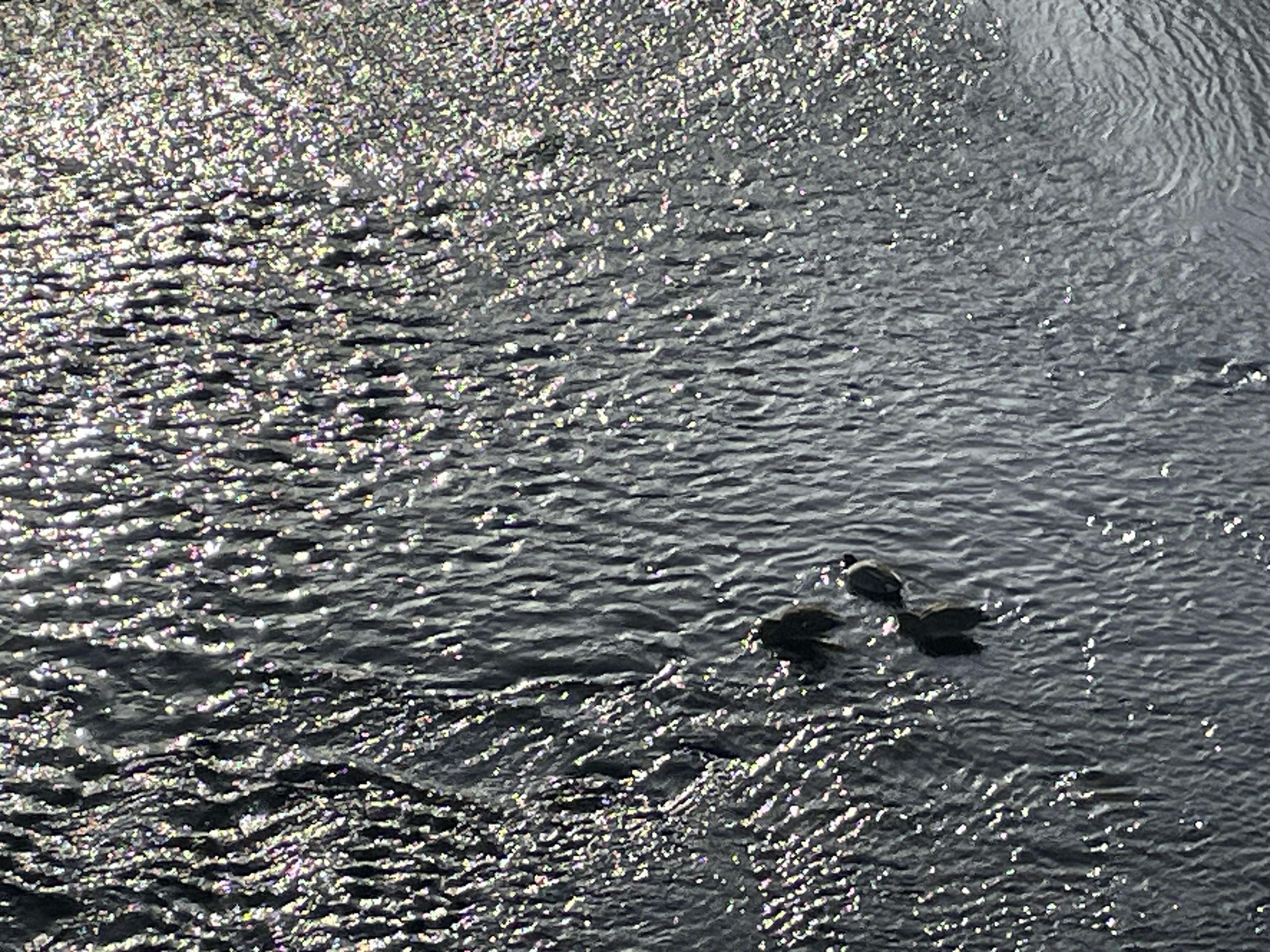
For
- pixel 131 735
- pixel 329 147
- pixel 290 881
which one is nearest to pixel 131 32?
pixel 329 147

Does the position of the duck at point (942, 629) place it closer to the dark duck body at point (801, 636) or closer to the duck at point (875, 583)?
the duck at point (875, 583)

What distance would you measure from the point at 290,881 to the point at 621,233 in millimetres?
8969

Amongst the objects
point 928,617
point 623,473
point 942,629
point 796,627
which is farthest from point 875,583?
point 623,473

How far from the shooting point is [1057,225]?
63.0 feet

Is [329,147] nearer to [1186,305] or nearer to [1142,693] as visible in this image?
[1186,305]

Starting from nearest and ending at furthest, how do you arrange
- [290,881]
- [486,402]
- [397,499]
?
[290,881] < [397,499] < [486,402]

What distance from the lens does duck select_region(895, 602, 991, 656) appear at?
546 inches

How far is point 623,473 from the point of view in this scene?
621 inches

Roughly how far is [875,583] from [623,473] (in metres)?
2.65

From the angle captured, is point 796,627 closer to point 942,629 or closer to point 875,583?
point 875,583

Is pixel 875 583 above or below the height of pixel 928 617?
above

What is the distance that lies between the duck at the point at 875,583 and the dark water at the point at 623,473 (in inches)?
7.9

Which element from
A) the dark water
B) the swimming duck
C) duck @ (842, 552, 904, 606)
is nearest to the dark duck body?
the swimming duck

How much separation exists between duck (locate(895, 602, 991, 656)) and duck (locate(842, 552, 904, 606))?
268mm
